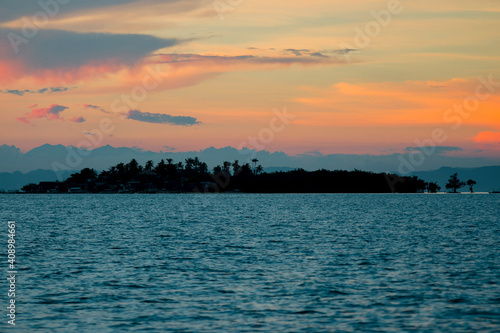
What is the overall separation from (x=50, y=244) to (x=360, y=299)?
43.0 metres

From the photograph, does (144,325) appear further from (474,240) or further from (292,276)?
(474,240)

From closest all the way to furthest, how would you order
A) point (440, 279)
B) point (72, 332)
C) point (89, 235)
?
point (72, 332) → point (440, 279) → point (89, 235)

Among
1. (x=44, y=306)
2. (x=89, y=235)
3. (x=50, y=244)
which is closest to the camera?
(x=44, y=306)

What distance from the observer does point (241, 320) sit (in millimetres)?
28359

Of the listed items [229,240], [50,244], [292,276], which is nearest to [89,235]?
[50,244]

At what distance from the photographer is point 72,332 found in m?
26.2

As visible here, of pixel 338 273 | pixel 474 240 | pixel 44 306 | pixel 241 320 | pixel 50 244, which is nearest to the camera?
pixel 241 320

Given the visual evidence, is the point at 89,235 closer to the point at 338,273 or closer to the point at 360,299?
the point at 338,273

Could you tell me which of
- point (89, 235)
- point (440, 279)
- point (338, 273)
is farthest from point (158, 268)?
point (89, 235)

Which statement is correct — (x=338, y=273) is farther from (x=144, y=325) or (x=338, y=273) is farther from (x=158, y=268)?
(x=144, y=325)

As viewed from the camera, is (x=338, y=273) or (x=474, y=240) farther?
(x=474, y=240)

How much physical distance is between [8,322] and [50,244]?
126 feet

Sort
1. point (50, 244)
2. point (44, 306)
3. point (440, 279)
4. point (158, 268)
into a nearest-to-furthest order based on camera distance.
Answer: point (44, 306) → point (440, 279) → point (158, 268) → point (50, 244)

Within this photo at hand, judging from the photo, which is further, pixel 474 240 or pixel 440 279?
pixel 474 240
